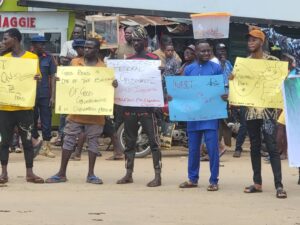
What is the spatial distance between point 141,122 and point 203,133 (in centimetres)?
79

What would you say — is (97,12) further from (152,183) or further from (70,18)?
(152,183)

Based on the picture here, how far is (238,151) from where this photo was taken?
1252cm

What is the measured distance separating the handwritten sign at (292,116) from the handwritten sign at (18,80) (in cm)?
305

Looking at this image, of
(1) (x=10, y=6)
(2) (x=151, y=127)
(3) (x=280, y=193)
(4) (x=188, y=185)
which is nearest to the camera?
(3) (x=280, y=193)

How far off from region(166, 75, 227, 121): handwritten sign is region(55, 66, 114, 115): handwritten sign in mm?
771

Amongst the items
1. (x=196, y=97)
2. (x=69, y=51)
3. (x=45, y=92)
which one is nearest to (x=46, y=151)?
(x=45, y=92)

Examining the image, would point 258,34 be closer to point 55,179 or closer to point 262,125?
point 262,125

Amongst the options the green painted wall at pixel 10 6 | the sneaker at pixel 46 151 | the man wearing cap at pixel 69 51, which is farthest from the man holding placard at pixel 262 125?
the green painted wall at pixel 10 6

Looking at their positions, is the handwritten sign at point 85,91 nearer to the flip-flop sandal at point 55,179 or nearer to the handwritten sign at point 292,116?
the flip-flop sandal at point 55,179

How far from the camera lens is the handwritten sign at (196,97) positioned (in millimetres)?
8859

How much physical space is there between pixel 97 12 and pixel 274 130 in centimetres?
671

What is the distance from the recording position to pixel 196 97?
9023mm

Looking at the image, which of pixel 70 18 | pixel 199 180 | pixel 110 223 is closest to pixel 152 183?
pixel 199 180

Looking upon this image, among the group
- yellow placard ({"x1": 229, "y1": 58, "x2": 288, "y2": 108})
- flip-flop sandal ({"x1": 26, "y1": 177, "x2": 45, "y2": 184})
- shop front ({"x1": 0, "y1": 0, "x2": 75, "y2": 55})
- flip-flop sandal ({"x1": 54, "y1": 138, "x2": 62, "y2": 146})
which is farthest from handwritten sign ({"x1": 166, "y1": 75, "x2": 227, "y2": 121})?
shop front ({"x1": 0, "y1": 0, "x2": 75, "y2": 55})
